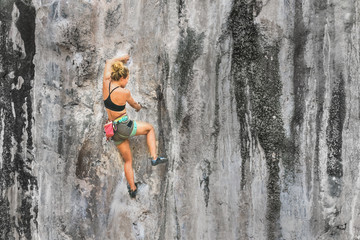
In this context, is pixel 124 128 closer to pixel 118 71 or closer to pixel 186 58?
pixel 118 71

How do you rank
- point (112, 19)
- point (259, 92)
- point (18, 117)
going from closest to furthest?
point (259, 92), point (112, 19), point (18, 117)

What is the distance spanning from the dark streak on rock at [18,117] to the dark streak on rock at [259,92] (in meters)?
2.35

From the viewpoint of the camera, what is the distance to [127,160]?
13.6 ft

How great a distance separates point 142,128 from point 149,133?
0.10 meters

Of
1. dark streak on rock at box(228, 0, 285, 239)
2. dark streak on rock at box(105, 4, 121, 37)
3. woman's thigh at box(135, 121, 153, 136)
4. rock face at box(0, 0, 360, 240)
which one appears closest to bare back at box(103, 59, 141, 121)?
woman's thigh at box(135, 121, 153, 136)

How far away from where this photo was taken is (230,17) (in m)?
3.98

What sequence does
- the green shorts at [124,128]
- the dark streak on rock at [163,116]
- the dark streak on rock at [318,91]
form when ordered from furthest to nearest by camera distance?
the dark streak on rock at [163,116], the green shorts at [124,128], the dark streak on rock at [318,91]

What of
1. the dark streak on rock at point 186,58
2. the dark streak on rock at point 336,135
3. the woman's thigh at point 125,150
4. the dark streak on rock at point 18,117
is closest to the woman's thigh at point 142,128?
the woman's thigh at point 125,150

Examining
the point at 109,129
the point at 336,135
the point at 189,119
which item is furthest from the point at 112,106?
the point at 336,135

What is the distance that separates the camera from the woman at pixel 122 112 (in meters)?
3.87

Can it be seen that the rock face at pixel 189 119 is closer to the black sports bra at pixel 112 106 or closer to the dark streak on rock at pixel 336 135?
the dark streak on rock at pixel 336 135

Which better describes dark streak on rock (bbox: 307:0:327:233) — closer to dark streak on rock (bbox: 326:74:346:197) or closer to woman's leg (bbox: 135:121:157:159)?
dark streak on rock (bbox: 326:74:346:197)

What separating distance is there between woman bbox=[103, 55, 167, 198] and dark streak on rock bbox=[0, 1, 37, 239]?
104 centimetres

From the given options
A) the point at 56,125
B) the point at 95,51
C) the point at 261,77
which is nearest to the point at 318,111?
the point at 261,77
